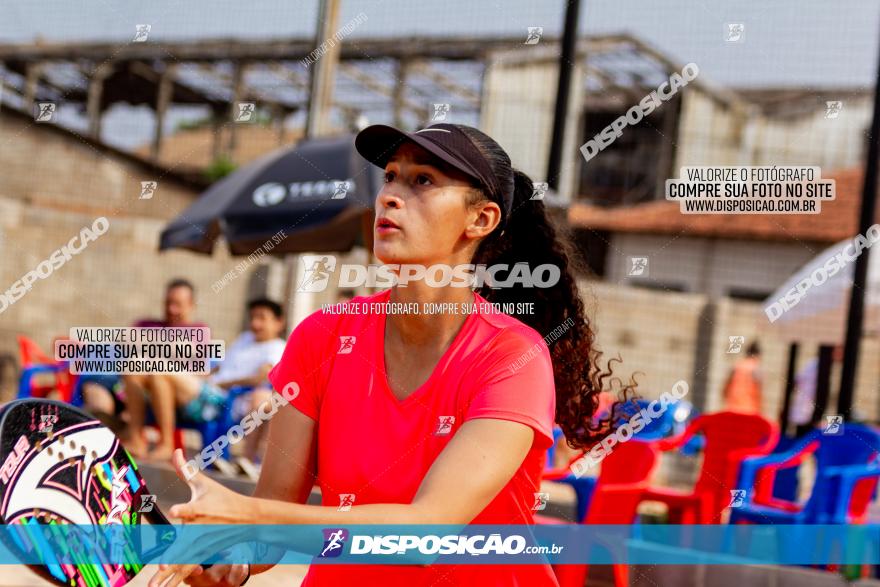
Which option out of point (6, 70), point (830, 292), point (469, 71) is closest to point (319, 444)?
point (830, 292)

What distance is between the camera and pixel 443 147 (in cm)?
209

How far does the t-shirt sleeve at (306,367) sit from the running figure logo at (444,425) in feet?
0.83

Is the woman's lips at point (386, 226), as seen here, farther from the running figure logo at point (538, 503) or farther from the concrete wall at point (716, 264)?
the concrete wall at point (716, 264)

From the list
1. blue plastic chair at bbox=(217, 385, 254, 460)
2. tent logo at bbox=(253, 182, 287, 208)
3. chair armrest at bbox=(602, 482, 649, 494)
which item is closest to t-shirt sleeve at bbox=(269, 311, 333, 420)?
chair armrest at bbox=(602, 482, 649, 494)

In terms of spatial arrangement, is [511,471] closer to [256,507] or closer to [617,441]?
[256,507]

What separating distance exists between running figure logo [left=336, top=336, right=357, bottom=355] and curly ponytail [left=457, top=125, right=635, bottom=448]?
358 mm

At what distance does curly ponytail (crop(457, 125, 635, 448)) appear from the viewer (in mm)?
2545

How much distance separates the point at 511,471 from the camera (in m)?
1.97

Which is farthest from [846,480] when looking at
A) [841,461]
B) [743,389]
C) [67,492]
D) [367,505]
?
[67,492]

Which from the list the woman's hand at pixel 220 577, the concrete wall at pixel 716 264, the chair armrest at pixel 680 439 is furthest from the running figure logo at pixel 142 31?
the concrete wall at pixel 716 264

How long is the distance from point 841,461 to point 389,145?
464 centimetres

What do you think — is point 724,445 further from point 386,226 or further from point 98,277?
point 98,277

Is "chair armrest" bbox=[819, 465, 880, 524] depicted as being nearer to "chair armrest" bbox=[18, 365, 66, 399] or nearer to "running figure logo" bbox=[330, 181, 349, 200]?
"running figure logo" bbox=[330, 181, 349, 200]

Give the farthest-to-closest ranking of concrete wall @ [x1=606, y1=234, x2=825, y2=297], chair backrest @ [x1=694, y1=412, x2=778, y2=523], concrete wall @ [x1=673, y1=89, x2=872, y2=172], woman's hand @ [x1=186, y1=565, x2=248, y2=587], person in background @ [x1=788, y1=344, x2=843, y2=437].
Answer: concrete wall @ [x1=673, y1=89, x2=872, y2=172], concrete wall @ [x1=606, y1=234, x2=825, y2=297], person in background @ [x1=788, y1=344, x2=843, y2=437], chair backrest @ [x1=694, y1=412, x2=778, y2=523], woman's hand @ [x1=186, y1=565, x2=248, y2=587]
